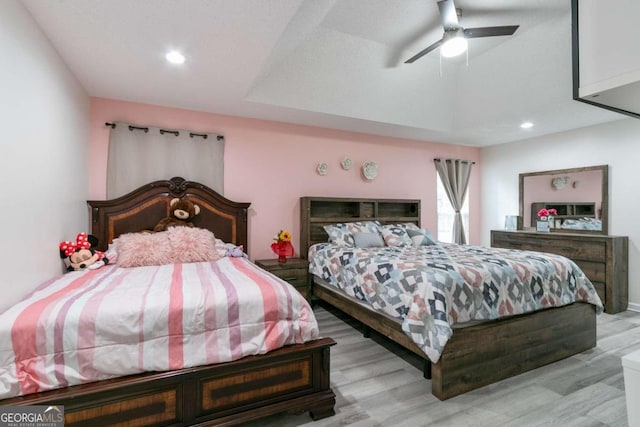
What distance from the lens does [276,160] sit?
156 inches

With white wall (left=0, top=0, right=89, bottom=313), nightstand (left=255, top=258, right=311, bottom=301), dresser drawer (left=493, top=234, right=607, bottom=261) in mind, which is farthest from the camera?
dresser drawer (left=493, top=234, right=607, bottom=261)

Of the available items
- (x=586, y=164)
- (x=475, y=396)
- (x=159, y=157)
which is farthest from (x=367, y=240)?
(x=586, y=164)

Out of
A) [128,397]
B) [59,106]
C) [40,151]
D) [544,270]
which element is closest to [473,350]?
[544,270]

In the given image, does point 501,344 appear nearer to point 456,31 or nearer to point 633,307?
point 456,31

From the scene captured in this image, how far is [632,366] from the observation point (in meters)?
1.13

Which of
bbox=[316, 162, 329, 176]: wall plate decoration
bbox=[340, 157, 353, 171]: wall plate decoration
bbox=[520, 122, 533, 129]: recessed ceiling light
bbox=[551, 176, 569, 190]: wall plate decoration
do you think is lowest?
bbox=[551, 176, 569, 190]: wall plate decoration

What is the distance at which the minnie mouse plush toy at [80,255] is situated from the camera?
2408 mm

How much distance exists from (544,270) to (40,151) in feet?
12.6

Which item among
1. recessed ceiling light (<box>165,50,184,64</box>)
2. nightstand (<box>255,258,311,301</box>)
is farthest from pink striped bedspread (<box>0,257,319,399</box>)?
recessed ceiling light (<box>165,50,184,64</box>)

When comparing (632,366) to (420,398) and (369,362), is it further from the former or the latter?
(369,362)

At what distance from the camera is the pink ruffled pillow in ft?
8.37

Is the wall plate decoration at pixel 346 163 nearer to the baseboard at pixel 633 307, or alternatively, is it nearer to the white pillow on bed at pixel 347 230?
the white pillow on bed at pixel 347 230

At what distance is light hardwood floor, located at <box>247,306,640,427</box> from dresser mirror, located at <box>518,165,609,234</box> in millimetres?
1938

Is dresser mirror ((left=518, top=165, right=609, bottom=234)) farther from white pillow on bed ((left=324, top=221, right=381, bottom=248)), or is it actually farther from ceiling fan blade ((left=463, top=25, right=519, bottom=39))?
ceiling fan blade ((left=463, top=25, right=519, bottom=39))
